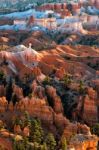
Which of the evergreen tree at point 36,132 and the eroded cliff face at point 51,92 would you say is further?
the eroded cliff face at point 51,92

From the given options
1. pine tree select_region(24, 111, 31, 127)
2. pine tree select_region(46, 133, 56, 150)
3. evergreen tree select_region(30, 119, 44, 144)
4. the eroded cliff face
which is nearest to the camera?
pine tree select_region(46, 133, 56, 150)

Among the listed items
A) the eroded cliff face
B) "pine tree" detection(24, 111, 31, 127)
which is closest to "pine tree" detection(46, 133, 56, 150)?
the eroded cliff face

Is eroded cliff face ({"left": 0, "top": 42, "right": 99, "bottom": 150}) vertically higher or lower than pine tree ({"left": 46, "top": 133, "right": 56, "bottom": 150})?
lower

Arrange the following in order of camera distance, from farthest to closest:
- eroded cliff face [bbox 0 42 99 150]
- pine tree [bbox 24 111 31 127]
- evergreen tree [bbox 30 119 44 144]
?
1. eroded cliff face [bbox 0 42 99 150]
2. pine tree [bbox 24 111 31 127]
3. evergreen tree [bbox 30 119 44 144]

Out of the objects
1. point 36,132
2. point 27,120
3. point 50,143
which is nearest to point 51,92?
point 27,120

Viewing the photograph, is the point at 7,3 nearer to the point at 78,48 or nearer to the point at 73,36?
the point at 73,36

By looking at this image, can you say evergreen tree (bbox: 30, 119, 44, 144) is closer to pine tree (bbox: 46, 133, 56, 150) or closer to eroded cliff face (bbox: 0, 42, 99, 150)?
eroded cliff face (bbox: 0, 42, 99, 150)

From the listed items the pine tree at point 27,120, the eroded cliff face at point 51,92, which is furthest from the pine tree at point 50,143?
the pine tree at point 27,120

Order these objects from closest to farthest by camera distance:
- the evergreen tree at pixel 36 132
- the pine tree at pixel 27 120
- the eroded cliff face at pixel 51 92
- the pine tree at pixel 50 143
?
the pine tree at pixel 50 143 → the evergreen tree at pixel 36 132 → the pine tree at pixel 27 120 → the eroded cliff face at pixel 51 92

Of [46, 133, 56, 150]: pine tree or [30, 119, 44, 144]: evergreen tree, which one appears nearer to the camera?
[46, 133, 56, 150]: pine tree

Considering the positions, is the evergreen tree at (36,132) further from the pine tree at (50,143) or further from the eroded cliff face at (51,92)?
the pine tree at (50,143)

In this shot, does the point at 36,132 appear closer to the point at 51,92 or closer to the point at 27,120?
the point at 27,120

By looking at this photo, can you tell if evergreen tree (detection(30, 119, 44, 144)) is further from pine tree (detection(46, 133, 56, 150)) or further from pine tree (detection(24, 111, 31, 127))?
pine tree (detection(46, 133, 56, 150))
